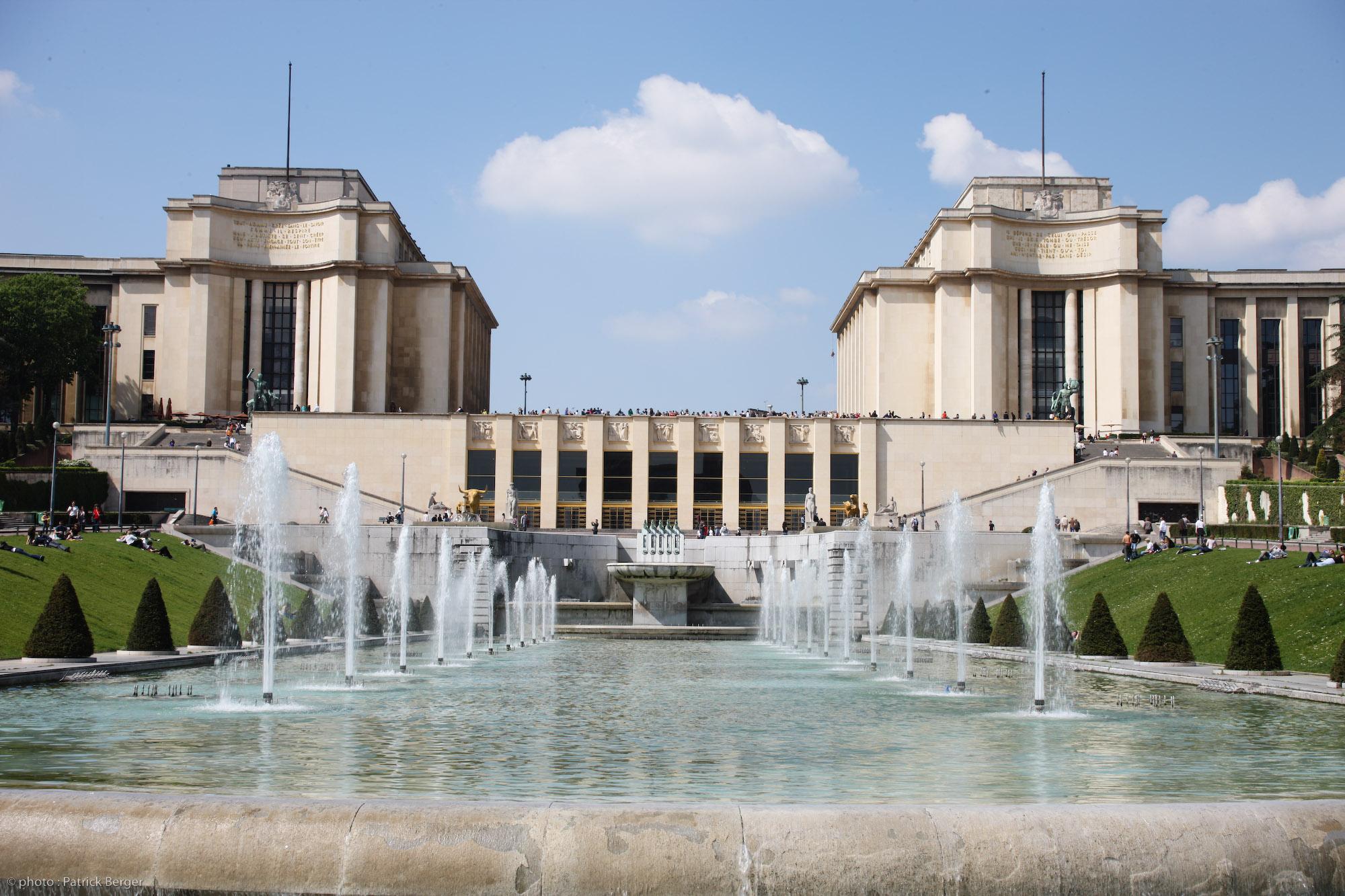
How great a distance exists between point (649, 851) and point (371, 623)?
39217 mm

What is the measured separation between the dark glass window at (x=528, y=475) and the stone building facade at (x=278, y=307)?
1876 centimetres

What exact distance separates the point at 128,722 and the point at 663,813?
41.2 ft

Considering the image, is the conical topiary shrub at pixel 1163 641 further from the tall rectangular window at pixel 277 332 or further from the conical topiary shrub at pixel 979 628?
the tall rectangular window at pixel 277 332

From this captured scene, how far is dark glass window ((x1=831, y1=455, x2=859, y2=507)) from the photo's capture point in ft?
258

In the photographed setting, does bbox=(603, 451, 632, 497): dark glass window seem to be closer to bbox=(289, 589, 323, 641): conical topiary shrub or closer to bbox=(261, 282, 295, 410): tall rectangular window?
bbox=(261, 282, 295, 410): tall rectangular window

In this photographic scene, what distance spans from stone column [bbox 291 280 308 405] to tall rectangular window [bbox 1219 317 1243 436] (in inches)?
2639

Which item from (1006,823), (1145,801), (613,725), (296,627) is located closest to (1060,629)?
(296,627)

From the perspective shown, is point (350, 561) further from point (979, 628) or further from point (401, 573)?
point (401, 573)

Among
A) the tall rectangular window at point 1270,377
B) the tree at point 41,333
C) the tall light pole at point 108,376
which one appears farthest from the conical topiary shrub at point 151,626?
the tall rectangular window at point 1270,377

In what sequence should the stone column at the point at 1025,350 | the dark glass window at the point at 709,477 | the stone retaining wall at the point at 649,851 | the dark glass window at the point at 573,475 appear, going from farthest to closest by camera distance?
the stone column at the point at 1025,350
the dark glass window at the point at 709,477
the dark glass window at the point at 573,475
the stone retaining wall at the point at 649,851

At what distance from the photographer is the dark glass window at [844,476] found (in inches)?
3098

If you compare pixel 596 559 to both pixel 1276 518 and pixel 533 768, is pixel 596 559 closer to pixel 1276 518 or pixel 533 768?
pixel 1276 518

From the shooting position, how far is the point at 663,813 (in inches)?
323

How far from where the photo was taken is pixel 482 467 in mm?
78188
